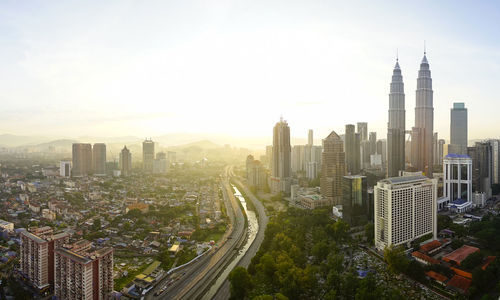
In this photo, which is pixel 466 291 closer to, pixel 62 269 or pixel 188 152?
pixel 62 269

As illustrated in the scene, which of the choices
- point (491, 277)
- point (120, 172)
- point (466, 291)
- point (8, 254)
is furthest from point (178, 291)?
point (120, 172)

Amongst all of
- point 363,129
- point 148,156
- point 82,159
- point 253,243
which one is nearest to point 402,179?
point 253,243

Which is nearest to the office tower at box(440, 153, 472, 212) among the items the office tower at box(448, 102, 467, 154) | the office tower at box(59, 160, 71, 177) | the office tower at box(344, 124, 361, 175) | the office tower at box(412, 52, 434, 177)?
the office tower at box(412, 52, 434, 177)

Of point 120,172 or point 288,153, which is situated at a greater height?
point 288,153

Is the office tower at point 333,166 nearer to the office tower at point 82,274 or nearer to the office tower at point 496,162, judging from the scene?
the office tower at point 496,162

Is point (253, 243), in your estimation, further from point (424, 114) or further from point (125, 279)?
point (424, 114)

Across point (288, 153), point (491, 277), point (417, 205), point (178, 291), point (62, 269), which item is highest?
point (288, 153)
